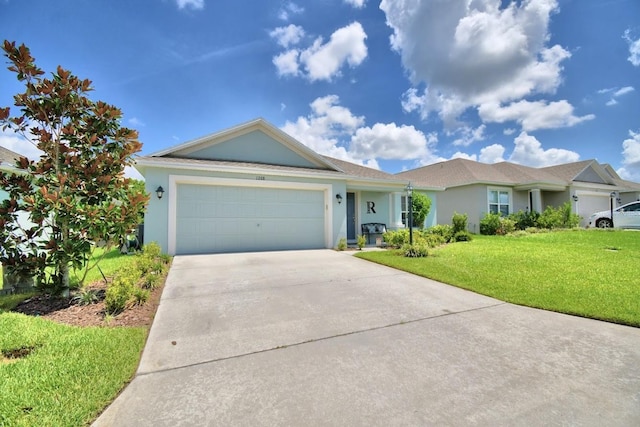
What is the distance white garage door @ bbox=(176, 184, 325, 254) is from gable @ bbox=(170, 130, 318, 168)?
1.61 meters

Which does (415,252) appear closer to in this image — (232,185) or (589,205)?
(232,185)

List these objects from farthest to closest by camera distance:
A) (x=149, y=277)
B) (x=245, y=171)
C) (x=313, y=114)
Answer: (x=313, y=114) < (x=245, y=171) < (x=149, y=277)

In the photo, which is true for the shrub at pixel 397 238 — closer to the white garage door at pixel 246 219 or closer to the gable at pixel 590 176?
the white garage door at pixel 246 219

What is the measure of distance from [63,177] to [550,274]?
394 inches

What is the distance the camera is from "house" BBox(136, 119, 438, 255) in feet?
30.2

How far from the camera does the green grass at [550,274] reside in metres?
Answer: 4.43

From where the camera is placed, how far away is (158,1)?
7.80 m

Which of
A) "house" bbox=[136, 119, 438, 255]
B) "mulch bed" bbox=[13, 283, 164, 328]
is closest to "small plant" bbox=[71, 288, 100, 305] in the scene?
"mulch bed" bbox=[13, 283, 164, 328]

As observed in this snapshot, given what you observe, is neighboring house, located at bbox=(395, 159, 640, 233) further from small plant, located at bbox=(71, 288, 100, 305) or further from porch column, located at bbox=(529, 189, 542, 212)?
small plant, located at bbox=(71, 288, 100, 305)

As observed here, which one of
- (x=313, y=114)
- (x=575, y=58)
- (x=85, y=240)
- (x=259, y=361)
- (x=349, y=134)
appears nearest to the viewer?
(x=259, y=361)

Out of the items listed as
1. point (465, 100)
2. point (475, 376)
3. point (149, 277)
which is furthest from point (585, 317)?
point (465, 100)

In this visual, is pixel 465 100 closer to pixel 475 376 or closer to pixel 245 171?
pixel 245 171

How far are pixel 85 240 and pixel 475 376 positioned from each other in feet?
20.0

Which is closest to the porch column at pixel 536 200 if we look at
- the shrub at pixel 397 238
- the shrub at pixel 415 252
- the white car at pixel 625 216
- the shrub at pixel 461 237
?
the white car at pixel 625 216
